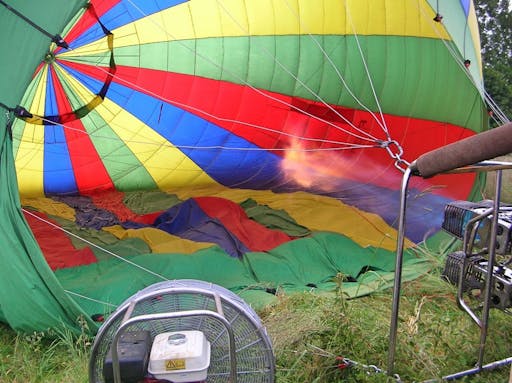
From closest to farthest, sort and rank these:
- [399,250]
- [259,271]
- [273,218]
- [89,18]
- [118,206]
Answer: [399,250] → [259,271] → [89,18] → [273,218] → [118,206]

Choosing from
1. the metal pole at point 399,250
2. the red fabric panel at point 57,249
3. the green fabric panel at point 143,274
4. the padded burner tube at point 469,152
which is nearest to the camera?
the padded burner tube at point 469,152

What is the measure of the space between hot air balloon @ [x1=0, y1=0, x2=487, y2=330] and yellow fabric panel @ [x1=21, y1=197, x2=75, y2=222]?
2 centimetres

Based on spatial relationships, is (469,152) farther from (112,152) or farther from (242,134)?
(112,152)

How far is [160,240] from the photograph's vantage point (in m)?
3.41

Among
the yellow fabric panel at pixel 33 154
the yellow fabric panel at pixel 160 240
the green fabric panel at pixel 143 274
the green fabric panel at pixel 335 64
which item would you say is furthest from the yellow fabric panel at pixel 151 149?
the green fabric panel at pixel 143 274

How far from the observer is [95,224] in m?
3.65

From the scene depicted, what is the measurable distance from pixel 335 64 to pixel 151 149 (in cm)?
142

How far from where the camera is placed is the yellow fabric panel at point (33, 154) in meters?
Answer: 3.55

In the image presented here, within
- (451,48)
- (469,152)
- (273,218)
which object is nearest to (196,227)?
(273,218)

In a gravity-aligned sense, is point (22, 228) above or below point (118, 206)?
above

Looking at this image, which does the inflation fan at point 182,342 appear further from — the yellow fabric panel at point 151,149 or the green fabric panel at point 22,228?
the yellow fabric panel at point 151,149

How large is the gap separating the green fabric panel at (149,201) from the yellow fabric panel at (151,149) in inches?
3.4

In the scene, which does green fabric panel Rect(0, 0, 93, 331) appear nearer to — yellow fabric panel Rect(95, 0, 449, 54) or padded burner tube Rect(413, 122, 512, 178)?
yellow fabric panel Rect(95, 0, 449, 54)

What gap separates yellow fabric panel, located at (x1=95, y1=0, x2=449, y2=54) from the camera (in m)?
3.45
